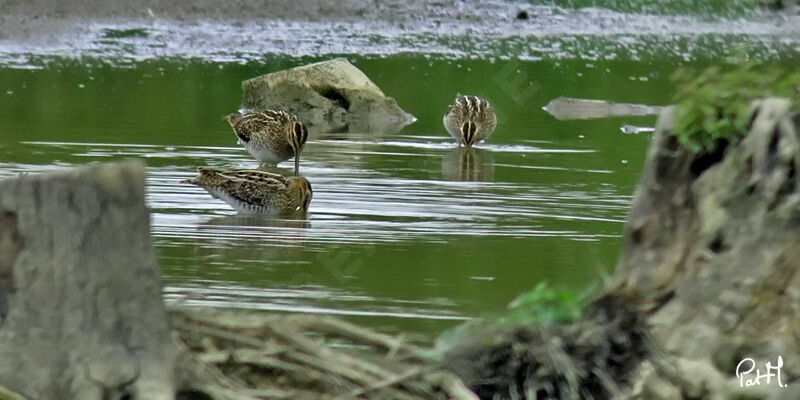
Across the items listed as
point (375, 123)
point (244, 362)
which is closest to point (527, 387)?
point (244, 362)

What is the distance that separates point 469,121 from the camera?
1675 cm

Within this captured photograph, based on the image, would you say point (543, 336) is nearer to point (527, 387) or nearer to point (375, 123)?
point (527, 387)

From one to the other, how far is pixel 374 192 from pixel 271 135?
7.28ft

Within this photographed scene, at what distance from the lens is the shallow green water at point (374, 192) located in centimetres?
895

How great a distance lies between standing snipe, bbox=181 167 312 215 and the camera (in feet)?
38.8

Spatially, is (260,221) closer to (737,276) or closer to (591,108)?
(737,276)

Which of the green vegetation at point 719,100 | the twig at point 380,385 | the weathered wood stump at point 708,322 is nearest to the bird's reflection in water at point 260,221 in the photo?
the green vegetation at point 719,100

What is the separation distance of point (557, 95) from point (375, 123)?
464 cm

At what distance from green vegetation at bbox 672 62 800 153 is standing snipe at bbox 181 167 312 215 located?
5.67m

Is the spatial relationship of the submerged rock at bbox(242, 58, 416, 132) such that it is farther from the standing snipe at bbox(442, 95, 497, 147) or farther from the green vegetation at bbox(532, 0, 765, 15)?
the green vegetation at bbox(532, 0, 765, 15)

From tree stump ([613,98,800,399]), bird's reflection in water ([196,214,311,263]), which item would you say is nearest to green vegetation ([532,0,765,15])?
bird's reflection in water ([196,214,311,263])

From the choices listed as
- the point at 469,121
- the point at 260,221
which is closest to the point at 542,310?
the point at 260,221

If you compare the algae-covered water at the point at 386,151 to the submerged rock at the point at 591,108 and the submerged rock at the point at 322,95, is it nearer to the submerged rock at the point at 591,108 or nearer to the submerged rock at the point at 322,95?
the submerged rock at the point at 591,108

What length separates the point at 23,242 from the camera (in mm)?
5465
